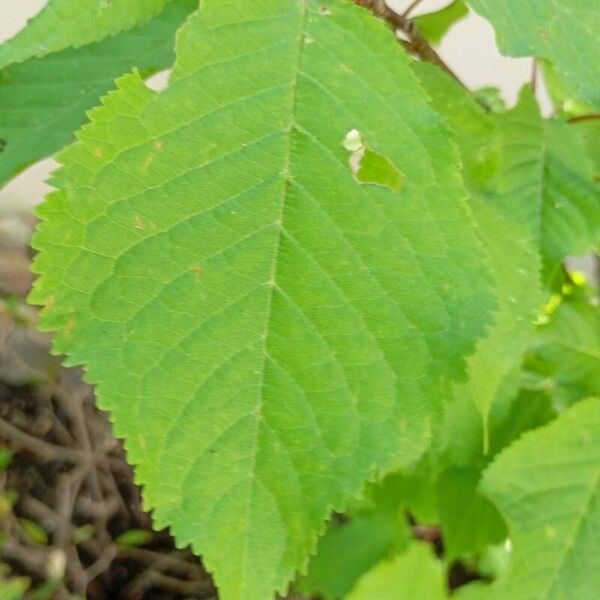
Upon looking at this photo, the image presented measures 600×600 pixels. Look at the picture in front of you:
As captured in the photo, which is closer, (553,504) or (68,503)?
(553,504)

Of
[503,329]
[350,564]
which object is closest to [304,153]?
[503,329]

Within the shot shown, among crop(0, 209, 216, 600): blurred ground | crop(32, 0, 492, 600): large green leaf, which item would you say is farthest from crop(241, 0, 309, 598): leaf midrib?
crop(0, 209, 216, 600): blurred ground

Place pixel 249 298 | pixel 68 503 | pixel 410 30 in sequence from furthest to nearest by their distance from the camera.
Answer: pixel 68 503 → pixel 410 30 → pixel 249 298

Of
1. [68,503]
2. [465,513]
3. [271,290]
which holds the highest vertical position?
[271,290]

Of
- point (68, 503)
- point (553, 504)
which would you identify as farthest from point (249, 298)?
point (68, 503)

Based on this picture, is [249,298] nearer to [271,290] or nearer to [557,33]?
[271,290]

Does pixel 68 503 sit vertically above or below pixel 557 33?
below
